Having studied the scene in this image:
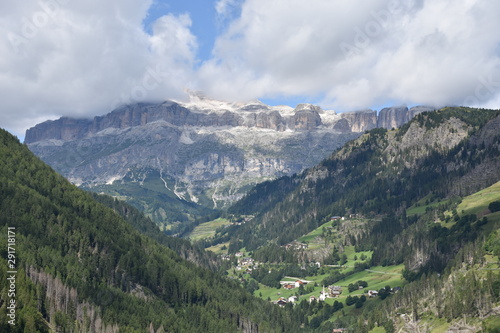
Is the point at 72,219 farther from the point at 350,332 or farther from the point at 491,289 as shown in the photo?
the point at 491,289

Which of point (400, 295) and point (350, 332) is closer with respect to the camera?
point (350, 332)

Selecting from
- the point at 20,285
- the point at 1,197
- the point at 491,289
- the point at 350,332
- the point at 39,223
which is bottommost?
the point at 350,332

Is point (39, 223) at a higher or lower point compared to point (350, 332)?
higher

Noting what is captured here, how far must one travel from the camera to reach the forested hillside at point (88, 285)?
126 m

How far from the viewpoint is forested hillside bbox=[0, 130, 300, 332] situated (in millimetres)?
126000

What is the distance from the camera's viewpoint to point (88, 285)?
154 metres

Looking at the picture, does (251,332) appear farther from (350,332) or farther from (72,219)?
(72,219)

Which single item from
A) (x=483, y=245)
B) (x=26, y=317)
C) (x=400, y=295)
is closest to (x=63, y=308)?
(x=26, y=317)

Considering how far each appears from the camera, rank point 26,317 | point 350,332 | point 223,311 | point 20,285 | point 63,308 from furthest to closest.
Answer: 1. point 223,311
2. point 350,332
3. point 63,308
4. point 20,285
5. point 26,317

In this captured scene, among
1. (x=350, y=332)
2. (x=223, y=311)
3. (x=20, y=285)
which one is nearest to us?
(x=20, y=285)

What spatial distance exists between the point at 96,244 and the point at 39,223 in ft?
75.7

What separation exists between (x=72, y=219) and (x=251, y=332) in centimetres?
8328

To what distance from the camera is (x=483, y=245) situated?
17912 centimetres

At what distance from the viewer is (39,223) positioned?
569 ft
